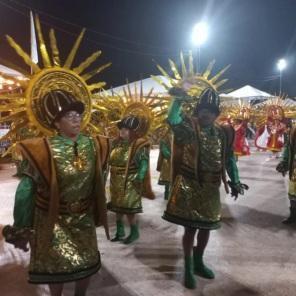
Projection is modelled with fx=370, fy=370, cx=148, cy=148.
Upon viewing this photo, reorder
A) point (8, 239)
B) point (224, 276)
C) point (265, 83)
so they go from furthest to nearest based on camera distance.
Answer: point (265, 83) < point (224, 276) < point (8, 239)

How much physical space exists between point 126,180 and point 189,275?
67.2 inches

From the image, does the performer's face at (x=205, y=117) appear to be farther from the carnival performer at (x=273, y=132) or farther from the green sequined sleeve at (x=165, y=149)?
the carnival performer at (x=273, y=132)

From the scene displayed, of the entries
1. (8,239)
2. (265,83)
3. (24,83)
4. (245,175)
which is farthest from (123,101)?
(265,83)

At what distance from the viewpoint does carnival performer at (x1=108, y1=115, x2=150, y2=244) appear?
4.98 m

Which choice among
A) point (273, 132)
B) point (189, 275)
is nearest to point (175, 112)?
point (189, 275)

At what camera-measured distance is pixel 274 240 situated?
16.7ft

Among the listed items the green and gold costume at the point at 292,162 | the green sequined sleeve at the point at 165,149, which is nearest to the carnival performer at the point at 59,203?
the green and gold costume at the point at 292,162

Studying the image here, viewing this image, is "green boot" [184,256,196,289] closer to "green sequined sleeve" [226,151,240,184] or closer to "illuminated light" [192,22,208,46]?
"green sequined sleeve" [226,151,240,184]

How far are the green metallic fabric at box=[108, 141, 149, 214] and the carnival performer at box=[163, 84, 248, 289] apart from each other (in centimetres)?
130

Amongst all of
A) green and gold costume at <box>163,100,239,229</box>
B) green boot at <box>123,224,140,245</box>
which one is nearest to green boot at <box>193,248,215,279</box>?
green and gold costume at <box>163,100,239,229</box>

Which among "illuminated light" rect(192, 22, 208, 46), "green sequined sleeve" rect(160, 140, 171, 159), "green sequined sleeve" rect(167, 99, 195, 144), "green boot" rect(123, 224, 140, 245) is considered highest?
"illuminated light" rect(192, 22, 208, 46)

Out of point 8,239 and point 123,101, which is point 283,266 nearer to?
point 8,239

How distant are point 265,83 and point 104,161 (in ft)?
135

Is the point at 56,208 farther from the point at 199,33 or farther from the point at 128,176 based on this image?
the point at 199,33
